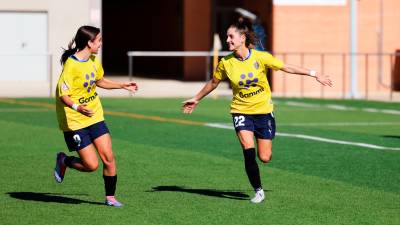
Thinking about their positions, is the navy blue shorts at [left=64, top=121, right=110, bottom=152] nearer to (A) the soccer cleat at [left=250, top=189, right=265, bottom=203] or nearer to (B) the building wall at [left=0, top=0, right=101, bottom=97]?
(A) the soccer cleat at [left=250, top=189, right=265, bottom=203]

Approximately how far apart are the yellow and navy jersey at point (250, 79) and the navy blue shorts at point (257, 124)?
0.05 metres

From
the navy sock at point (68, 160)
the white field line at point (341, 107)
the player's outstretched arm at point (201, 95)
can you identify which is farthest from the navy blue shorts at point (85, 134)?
the white field line at point (341, 107)

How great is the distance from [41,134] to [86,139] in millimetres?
8365

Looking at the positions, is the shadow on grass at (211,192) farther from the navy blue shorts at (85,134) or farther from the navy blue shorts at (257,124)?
the navy blue shorts at (85,134)

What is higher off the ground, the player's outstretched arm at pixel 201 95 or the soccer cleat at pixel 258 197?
the player's outstretched arm at pixel 201 95

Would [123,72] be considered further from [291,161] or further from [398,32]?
[291,161]

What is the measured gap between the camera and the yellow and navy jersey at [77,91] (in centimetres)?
1076

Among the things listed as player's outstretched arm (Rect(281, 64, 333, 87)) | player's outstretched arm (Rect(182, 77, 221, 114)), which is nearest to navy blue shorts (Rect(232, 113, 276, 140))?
player's outstretched arm (Rect(182, 77, 221, 114))

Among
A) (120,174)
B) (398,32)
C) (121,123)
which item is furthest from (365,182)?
(398,32)

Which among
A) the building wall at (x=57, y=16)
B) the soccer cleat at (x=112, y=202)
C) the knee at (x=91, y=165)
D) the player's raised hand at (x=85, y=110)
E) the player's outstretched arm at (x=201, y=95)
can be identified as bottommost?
the soccer cleat at (x=112, y=202)

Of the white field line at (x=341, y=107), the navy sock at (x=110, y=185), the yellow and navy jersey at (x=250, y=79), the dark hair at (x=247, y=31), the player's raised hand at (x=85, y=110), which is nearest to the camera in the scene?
the player's raised hand at (x=85, y=110)

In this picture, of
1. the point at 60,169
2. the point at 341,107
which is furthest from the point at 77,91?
the point at 341,107

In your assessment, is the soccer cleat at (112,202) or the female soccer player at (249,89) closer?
the soccer cleat at (112,202)

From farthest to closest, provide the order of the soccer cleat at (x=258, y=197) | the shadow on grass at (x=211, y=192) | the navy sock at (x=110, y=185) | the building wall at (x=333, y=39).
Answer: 1. the building wall at (x=333, y=39)
2. the shadow on grass at (x=211, y=192)
3. the soccer cleat at (x=258, y=197)
4. the navy sock at (x=110, y=185)
